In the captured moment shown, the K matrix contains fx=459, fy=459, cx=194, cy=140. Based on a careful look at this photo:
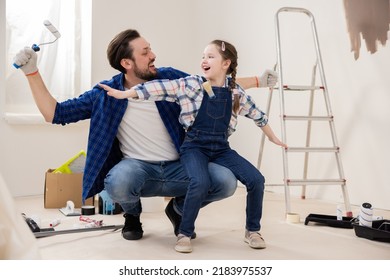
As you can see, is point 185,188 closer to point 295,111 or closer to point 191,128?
point 191,128

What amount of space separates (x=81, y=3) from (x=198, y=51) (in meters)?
1.08

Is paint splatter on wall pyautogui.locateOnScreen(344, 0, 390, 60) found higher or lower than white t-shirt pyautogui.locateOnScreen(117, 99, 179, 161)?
higher

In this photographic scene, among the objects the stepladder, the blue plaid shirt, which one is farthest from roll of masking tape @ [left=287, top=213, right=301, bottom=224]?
the blue plaid shirt

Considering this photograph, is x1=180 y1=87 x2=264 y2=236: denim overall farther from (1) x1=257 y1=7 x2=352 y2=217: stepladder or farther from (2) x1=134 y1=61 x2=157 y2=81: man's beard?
(1) x1=257 y1=7 x2=352 y2=217: stepladder

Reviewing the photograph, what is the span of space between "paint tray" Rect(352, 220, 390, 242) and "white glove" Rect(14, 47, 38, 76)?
1.49m

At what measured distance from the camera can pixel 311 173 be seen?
10.3 feet

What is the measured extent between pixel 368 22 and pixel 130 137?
1.70 m

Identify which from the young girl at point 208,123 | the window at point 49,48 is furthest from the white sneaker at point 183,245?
the window at point 49,48

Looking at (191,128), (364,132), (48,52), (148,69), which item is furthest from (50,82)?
(364,132)

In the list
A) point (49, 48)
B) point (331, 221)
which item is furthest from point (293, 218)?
point (49, 48)

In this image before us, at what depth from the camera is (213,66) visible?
186 centimetres

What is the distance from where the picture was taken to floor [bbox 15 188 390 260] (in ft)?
5.39

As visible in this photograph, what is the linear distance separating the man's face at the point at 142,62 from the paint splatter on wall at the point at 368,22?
1.46 meters

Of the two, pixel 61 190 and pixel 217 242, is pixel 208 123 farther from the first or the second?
pixel 61 190
